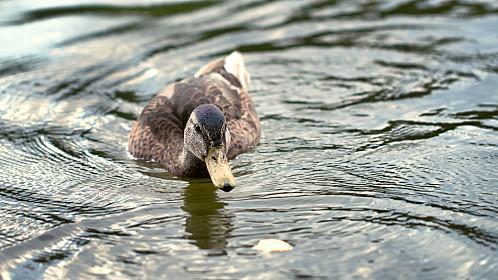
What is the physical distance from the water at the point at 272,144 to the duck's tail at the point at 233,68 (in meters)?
0.22

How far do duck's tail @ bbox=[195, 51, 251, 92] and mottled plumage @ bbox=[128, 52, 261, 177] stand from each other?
1.99 ft

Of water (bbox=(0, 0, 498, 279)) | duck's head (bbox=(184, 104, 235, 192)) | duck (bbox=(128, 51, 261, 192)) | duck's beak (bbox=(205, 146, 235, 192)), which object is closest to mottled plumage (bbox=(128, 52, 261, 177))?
duck (bbox=(128, 51, 261, 192))

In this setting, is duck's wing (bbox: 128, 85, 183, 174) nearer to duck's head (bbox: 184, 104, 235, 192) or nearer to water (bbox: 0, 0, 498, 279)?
water (bbox: 0, 0, 498, 279)

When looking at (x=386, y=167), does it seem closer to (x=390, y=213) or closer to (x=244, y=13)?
(x=390, y=213)

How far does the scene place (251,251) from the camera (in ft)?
20.8

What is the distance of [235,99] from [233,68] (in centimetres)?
88

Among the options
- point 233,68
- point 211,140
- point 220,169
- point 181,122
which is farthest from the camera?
point 233,68

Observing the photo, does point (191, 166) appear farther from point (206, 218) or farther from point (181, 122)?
point (206, 218)

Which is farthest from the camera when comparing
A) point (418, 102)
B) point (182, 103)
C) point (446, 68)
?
point (446, 68)

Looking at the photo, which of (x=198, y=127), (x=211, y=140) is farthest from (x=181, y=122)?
(x=211, y=140)

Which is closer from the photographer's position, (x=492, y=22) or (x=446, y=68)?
(x=446, y=68)

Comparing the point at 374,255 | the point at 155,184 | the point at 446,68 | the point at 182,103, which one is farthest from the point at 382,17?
the point at 374,255

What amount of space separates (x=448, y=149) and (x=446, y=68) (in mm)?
2343

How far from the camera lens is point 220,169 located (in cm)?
738
